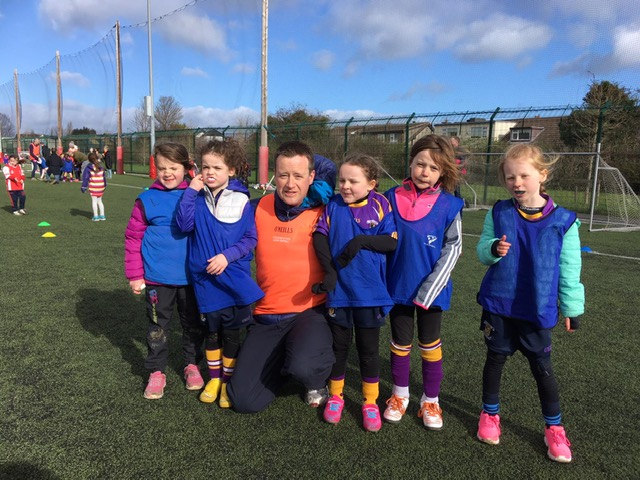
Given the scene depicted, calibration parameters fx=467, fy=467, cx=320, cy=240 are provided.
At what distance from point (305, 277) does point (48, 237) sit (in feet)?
23.8

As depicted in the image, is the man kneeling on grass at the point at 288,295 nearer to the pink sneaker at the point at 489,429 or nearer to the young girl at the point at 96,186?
the pink sneaker at the point at 489,429

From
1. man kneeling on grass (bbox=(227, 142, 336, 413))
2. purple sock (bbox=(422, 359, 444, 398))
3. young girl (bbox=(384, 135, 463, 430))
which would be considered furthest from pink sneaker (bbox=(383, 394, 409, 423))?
man kneeling on grass (bbox=(227, 142, 336, 413))

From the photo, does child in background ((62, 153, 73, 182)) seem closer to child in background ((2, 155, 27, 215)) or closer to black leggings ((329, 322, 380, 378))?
child in background ((2, 155, 27, 215))

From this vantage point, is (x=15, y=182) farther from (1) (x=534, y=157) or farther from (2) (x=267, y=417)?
(1) (x=534, y=157)

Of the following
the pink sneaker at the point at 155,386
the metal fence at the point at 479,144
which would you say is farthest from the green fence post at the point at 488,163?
the pink sneaker at the point at 155,386

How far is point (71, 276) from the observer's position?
579 cm

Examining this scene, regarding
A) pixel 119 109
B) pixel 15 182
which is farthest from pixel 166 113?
pixel 15 182

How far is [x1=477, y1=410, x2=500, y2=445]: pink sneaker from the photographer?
8.45 ft

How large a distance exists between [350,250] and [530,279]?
97 centimetres

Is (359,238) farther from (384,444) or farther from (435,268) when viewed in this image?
(384,444)

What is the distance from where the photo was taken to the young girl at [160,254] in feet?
9.93

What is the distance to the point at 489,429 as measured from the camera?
8.52 feet

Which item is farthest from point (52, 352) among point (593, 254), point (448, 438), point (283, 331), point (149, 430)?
point (593, 254)

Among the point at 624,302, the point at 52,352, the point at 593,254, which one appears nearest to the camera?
the point at 52,352
